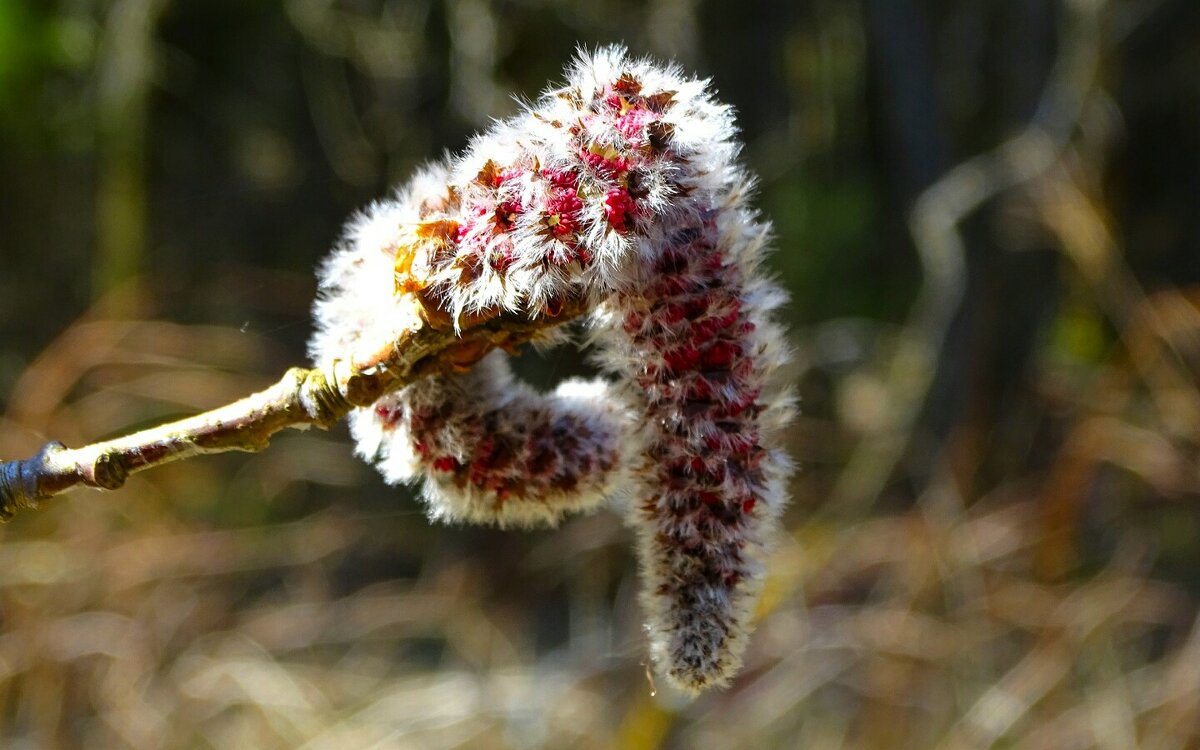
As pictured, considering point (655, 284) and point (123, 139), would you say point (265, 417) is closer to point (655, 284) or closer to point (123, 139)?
point (655, 284)

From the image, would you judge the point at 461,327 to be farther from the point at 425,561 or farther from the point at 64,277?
the point at 64,277

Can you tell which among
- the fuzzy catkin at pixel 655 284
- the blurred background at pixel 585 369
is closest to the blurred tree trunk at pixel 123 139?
the blurred background at pixel 585 369

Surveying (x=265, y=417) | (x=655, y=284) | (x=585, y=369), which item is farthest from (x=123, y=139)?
(x=655, y=284)

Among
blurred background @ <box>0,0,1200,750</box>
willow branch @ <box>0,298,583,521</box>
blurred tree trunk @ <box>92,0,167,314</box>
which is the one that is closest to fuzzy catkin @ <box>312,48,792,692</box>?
willow branch @ <box>0,298,583,521</box>

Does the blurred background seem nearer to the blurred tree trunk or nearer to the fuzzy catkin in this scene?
the blurred tree trunk

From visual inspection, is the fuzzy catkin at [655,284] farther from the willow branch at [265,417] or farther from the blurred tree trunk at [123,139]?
the blurred tree trunk at [123,139]

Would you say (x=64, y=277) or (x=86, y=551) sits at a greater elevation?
(x=64, y=277)

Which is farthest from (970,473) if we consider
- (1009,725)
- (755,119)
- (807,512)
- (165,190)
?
(165,190)
